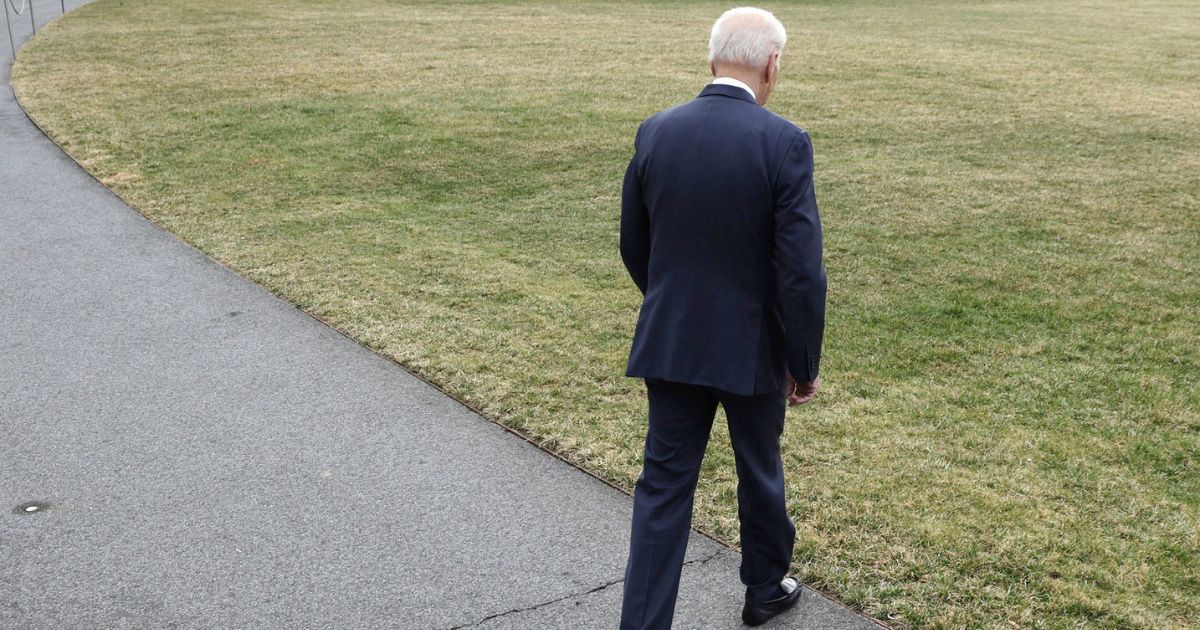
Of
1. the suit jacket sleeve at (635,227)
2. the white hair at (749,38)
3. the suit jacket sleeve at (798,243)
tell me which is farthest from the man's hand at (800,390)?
the white hair at (749,38)

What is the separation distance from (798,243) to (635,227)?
575 mm

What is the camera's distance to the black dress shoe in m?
3.52

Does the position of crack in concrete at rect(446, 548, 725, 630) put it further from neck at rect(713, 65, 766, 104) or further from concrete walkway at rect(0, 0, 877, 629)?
neck at rect(713, 65, 766, 104)

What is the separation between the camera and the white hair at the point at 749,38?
303 cm

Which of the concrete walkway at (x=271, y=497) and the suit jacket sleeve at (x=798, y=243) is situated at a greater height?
the suit jacket sleeve at (x=798, y=243)

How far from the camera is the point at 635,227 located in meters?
3.33

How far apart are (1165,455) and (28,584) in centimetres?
470

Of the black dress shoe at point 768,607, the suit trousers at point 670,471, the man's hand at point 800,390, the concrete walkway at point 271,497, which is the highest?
the man's hand at point 800,390

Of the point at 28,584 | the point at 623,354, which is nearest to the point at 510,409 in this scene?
the point at 623,354

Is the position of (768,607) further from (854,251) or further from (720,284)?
(854,251)

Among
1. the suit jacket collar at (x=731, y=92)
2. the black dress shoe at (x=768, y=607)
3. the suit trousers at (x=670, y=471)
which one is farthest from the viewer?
the black dress shoe at (x=768, y=607)

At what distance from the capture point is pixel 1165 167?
11.1 meters

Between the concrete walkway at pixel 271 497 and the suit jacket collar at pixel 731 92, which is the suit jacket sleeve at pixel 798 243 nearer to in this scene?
the suit jacket collar at pixel 731 92

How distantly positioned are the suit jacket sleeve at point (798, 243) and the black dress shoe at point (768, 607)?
1008mm
